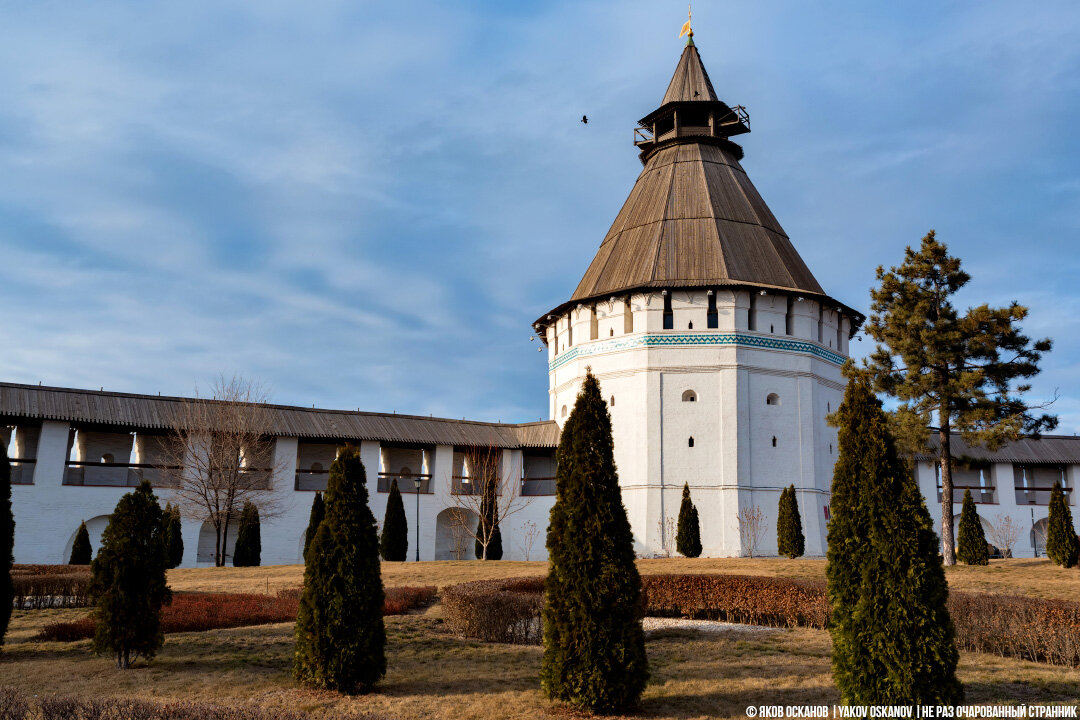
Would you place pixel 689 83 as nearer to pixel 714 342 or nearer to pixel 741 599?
pixel 714 342

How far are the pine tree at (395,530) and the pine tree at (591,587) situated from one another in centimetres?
1806

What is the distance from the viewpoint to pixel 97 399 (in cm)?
2488

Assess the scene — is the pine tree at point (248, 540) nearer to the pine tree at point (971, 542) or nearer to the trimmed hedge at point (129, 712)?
the pine tree at point (971, 542)

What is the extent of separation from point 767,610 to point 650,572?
5439mm

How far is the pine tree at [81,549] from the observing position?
22.4m

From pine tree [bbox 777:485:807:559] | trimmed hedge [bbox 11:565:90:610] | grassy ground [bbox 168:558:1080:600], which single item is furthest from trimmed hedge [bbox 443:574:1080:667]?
pine tree [bbox 777:485:807:559]

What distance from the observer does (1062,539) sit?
66.6ft

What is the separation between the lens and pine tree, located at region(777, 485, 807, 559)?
23688 millimetres

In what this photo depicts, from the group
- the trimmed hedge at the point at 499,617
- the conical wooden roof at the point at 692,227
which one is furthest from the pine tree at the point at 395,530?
the trimmed hedge at the point at 499,617

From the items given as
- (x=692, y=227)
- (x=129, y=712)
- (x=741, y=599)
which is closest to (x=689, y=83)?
(x=692, y=227)

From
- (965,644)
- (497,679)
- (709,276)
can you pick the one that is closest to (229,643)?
(497,679)

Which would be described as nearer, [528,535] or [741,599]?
[741,599]

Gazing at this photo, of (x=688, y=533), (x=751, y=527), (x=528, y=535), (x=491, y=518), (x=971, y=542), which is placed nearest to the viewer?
(x=971, y=542)

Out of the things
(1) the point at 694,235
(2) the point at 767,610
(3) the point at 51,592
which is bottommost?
(3) the point at 51,592
